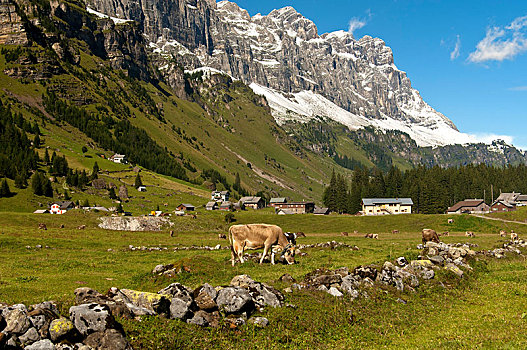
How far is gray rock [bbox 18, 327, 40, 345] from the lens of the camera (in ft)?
34.8

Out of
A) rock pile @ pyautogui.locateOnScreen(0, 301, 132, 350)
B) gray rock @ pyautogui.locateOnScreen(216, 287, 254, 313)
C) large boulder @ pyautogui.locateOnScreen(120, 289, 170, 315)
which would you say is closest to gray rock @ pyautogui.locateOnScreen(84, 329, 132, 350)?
rock pile @ pyautogui.locateOnScreen(0, 301, 132, 350)

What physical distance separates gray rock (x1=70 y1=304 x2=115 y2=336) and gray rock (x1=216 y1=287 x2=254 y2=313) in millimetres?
4924

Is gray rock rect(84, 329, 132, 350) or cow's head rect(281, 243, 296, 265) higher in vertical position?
gray rock rect(84, 329, 132, 350)

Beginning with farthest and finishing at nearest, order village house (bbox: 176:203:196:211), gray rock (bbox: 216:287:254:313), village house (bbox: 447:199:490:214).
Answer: village house (bbox: 176:203:196:211) → village house (bbox: 447:199:490:214) → gray rock (bbox: 216:287:254:313)

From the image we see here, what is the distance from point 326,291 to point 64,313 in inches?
511

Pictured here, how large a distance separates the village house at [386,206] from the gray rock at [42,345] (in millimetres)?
164474

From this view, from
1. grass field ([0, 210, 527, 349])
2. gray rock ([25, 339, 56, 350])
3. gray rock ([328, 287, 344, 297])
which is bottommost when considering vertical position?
grass field ([0, 210, 527, 349])

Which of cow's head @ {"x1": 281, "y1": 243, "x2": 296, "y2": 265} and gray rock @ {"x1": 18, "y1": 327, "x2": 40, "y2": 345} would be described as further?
cow's head @ {"x1": 281, "y1": 243, "x2": 296, "y2": 265}

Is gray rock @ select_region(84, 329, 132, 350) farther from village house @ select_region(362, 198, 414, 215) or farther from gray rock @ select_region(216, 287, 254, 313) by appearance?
village house @ select_region(362, 198, 414, 215)

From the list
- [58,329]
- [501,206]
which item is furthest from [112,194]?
[501,206]

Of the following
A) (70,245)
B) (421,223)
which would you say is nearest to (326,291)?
(70,245)

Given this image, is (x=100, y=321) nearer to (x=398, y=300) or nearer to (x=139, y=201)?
(x=398, y=300)

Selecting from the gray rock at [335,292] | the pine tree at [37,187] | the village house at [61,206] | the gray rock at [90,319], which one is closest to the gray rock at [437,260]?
the gray rock at [335,292]

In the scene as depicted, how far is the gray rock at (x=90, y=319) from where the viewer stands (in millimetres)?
11867
